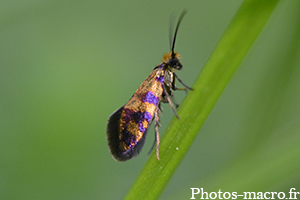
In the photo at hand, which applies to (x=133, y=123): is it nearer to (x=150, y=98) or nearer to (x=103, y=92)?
(x=150, y=98)

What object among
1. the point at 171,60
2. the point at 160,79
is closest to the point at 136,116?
the point at 160,79

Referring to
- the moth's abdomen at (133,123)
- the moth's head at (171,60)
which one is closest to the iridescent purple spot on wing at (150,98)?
the moth's abdomen at (133,123)

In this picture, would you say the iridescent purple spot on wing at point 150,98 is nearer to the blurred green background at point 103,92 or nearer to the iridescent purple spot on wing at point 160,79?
the iridescent purple spot on wing at point 160,79

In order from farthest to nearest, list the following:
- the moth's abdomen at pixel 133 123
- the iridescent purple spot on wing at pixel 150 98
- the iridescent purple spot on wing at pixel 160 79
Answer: the iridescent purple spot on wing at pixel 160 79
the iridescent purple spot on wing at pixel 150 98
the moth's abdomen at pixel 133 123

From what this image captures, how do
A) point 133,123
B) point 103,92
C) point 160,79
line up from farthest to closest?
point 103,92
point 160,79
point 133,123

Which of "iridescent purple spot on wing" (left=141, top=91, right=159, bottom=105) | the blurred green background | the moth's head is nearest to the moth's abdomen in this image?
"iridescent purple spot on wing" (left=141, top=91, right=159, bottom=105)

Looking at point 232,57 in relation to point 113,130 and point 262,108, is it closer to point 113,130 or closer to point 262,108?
point 113,130

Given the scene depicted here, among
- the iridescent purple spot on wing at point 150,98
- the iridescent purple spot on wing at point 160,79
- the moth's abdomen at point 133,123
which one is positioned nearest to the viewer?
the moth's abdomen at point 133,123
